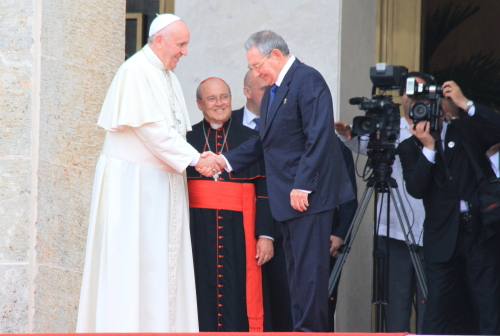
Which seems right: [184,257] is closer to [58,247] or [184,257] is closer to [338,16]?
[58,247]

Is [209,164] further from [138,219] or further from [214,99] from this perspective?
[214,99]

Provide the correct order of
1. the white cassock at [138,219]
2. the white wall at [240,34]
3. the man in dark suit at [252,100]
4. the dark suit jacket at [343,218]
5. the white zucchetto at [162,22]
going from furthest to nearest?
the white wall at [240,34], the man in dark suit at [252,100], the dark suit jacket at [343,218], the white zucchetto at [162,22], the white cassock at [138,219]

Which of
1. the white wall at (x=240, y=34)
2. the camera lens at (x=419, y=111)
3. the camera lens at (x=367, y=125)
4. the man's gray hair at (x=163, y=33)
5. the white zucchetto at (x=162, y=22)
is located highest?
the white wall at (x=240, y=34)

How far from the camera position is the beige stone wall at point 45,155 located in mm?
4746

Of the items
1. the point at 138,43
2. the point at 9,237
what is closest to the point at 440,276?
the point at 9,237

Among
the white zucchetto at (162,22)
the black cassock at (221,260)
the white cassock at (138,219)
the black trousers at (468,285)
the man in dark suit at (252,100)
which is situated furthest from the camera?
the man in dark suit at (252,100)

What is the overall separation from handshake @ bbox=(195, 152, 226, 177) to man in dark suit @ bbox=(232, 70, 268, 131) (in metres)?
0.93

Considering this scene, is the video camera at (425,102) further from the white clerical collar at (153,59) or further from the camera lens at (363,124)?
the white clerical collar at (153,59)

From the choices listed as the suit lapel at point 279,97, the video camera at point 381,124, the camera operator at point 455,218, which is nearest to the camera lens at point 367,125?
the video camera at point 381,124

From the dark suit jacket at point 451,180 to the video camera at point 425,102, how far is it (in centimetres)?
18

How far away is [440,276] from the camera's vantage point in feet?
15.9

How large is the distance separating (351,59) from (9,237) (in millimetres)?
2921

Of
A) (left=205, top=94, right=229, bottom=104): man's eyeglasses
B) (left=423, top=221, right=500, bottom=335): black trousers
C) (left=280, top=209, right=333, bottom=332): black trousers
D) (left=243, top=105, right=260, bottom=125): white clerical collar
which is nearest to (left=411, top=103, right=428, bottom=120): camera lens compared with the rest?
(left=423, top=221, right=500, bottom=335): black trousers

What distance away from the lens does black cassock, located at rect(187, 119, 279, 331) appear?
209 inches
